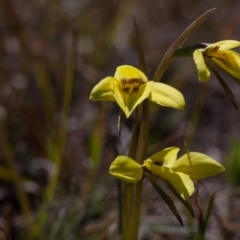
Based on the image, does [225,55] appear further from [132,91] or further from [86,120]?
[86,120]

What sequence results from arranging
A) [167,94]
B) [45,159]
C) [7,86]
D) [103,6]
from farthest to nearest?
[103,6] < [7,86] < [45,159] < [167,94]

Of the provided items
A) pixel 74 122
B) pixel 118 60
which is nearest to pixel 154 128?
pixel 74 122

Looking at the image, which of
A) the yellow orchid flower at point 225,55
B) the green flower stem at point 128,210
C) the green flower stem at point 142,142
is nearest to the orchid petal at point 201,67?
the yellow orchid flower at point 225,55

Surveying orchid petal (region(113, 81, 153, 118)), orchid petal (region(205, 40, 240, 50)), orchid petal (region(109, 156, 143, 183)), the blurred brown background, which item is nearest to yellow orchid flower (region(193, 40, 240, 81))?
orchid petal (region(205, 40, 240, 50))

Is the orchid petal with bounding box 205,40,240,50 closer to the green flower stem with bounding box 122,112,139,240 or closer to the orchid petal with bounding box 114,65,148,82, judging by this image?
the orchid petal with bounding box 114,65,148,82

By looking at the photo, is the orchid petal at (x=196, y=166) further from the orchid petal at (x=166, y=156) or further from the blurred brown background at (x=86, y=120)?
the blurred brown background at (x=86, y=120)

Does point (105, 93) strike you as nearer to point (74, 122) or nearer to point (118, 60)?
point (74, 122)
